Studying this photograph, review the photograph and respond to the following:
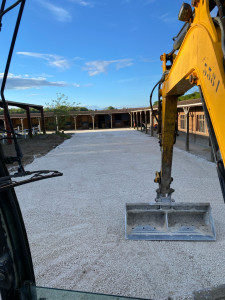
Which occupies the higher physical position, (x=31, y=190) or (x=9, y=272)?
(x=9, y=272)

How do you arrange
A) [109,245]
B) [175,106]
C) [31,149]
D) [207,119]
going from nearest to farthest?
1. [207,119]
2. [175,106]
3. [109,245]
4. [31,149]

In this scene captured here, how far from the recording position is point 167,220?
3.68 m

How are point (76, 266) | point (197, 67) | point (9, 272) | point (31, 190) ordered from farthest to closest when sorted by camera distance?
point (31, 190), point (76, 266), point (197, 67), point (9, 272)

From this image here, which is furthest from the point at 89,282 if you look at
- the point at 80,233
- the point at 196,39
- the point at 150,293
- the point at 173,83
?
the point at 196,39

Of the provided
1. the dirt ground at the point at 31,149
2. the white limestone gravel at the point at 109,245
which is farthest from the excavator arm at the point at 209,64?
the dirt ground at the point at 31,149

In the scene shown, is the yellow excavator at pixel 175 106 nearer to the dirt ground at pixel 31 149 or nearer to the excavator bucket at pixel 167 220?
the excavator bucket at pixel 167 220

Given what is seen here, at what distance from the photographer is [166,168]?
365 centimetres

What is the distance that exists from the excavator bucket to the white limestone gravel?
160mm

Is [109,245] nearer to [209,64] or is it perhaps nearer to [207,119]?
[207,119]

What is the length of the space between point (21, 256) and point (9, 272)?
117mm

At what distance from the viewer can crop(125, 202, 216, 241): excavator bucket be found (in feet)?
11.7

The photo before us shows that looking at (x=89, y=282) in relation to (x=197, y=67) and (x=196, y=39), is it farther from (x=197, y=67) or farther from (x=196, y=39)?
(x=196, y=39)

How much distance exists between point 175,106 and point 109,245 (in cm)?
236

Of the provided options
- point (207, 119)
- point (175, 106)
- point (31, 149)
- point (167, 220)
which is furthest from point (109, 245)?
point (31, 149)
